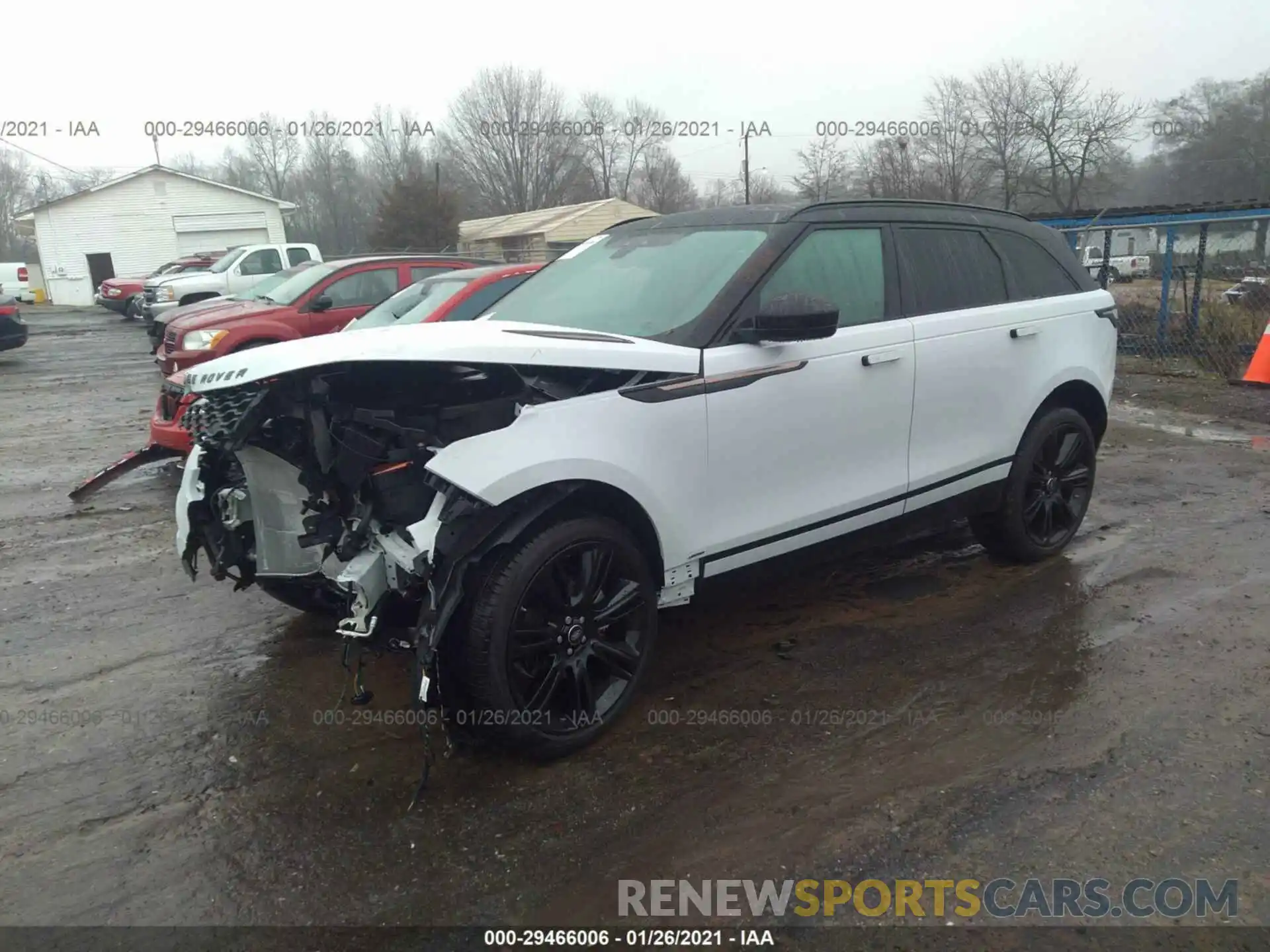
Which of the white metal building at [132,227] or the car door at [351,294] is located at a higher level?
the white metal building at [132,227]

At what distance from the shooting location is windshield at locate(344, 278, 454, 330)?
27.7ft

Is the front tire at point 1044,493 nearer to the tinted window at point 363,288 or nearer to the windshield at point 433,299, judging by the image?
the windshield at point 433,299

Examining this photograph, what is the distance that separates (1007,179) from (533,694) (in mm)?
36354

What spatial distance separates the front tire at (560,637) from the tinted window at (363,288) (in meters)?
7.90

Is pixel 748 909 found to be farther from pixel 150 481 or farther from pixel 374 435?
pixel 150 481

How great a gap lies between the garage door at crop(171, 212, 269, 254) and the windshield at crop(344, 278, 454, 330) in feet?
113

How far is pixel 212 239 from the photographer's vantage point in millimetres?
39719

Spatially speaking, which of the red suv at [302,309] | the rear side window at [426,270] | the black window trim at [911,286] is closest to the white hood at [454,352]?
the black window trim at [911,286]

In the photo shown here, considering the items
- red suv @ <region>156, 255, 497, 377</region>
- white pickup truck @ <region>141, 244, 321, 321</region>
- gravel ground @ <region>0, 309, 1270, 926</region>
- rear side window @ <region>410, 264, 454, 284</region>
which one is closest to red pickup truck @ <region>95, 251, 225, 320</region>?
white pickup truck @ <region>141, 244, 321, 321</region>

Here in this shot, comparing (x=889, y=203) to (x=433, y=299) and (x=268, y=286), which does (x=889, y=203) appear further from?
(x=268, y=286)

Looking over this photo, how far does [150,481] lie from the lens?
285 inches

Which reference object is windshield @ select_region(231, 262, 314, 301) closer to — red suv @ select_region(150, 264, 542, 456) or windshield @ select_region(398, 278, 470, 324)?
red suv @ select_region(150, 264, 542, 456)

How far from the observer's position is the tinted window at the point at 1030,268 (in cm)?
479

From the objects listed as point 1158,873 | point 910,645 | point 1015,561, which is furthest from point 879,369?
point 1158,873
